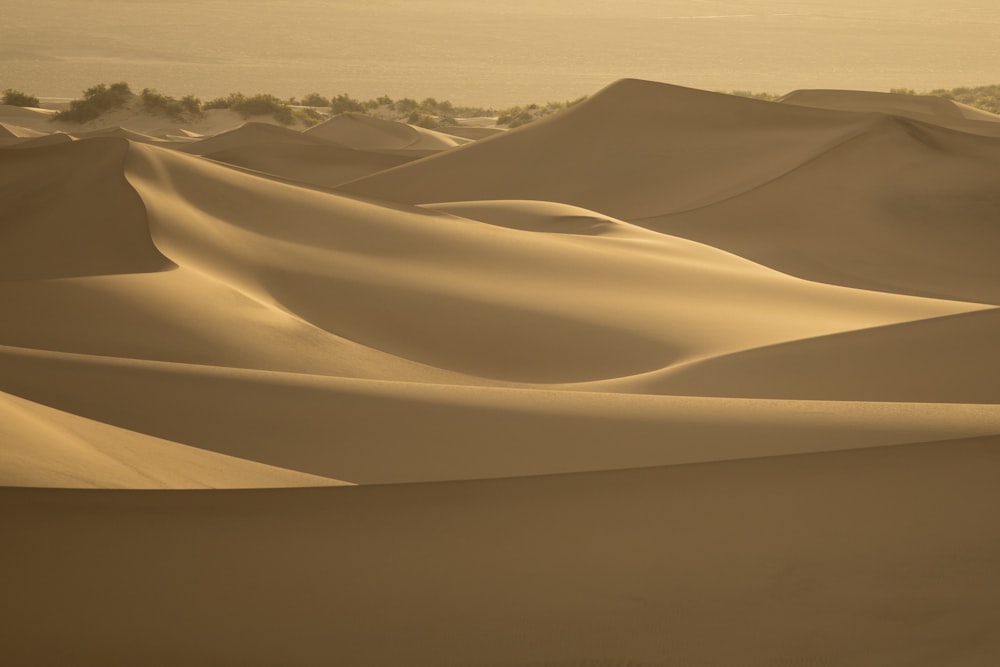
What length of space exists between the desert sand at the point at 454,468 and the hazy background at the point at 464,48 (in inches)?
1077

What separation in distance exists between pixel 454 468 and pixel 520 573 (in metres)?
0.39

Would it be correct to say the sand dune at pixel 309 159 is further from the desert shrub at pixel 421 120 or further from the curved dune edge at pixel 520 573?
the curved dune edge at pixel 520 573

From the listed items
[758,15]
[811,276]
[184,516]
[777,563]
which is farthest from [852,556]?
[758,15]

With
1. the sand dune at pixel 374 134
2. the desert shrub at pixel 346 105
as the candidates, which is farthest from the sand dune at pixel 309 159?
the desert shrub at pixel 346 105

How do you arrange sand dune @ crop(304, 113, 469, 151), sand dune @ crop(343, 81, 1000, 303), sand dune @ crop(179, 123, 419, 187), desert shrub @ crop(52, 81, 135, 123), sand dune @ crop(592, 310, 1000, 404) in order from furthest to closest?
desert shrub @ crop(52, 81, 135, 123) → sand dune @ crop(304, 113, 469, 151) → sand dune @ crop(179, 123, 419, 187) → sand dune @ crop(343, 81, 1000, 303) → sand dune @ crop(592, 310, 1000, 404)

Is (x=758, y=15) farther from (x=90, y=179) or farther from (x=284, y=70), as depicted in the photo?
(x=90, y=179)

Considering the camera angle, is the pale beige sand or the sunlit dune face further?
the pale beige sand

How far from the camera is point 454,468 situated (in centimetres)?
285

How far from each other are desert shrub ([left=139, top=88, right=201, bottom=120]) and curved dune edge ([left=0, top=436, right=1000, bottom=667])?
71.1ft

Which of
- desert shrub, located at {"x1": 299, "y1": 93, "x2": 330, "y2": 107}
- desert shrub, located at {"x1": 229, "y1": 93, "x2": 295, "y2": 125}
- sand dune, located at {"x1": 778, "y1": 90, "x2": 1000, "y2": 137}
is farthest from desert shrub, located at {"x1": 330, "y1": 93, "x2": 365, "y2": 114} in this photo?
sand dune, located at {"x1": 778, "y1": 90, "x2": 1000, "y2": 137}

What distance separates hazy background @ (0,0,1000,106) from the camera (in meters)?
35.5

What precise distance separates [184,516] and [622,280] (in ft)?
14.3

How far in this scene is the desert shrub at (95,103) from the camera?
70.5 ft

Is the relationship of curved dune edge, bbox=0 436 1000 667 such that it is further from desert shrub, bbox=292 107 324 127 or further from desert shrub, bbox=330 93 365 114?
desert shrub, bbox=330 93 365 114
